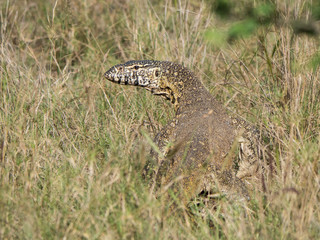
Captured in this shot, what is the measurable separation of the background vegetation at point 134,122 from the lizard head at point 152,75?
34 cm

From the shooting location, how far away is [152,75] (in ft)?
17.2

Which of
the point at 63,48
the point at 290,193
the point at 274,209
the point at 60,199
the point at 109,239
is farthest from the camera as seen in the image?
the point at 63,48

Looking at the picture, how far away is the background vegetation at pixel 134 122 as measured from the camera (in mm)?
3430

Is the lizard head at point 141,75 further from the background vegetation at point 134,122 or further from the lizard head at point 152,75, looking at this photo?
the background vegetation at point 134,122

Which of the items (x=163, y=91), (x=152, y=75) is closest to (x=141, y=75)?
(x=152, y=75)

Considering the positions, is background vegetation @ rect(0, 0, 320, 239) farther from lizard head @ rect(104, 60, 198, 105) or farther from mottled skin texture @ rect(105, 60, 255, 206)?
lizard head @ rect(104, 60, 198, 105)

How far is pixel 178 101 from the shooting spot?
5066 millimetres

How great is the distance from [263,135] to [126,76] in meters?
1.45

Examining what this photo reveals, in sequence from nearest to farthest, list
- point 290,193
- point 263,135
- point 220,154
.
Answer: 1. point 290,193
2. point 220,154
3. point 263,135

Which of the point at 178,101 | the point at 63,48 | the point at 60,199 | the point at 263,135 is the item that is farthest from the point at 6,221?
the point at 63,48

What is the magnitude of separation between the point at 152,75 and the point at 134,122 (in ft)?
2.16

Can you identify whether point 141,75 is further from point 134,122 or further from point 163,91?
point 134,122

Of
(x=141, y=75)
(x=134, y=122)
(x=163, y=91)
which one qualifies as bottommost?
(x=134, y=122)

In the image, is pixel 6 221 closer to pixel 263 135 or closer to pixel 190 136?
pixel 190 136
